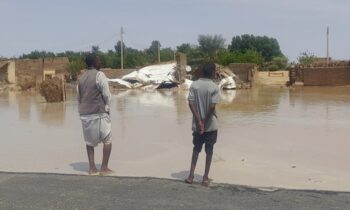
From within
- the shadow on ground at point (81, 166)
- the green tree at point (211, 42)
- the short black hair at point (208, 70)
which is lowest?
the shadow on ground at point (81, 166)

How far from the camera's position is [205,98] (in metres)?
6.70

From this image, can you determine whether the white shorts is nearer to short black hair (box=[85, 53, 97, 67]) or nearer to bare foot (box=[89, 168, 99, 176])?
bare foot (box=[89, 168, 99, 176])

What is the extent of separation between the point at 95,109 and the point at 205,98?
1549 millimetres

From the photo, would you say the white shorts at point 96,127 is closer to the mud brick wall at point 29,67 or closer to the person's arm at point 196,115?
the person's arm at point 196,115

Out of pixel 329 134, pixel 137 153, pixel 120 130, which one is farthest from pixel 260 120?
pixel 137 153

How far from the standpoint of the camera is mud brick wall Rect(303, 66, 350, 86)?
36.0 meters

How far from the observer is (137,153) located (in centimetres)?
909

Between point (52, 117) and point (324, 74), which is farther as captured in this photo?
point (324, 74)

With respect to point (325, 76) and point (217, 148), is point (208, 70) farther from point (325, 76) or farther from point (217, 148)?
point (325, 76)

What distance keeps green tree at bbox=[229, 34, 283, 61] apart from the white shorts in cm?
7941

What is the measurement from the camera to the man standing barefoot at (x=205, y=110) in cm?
664

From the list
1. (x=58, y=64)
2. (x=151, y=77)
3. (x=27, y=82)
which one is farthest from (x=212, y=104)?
(x=58, y=64)

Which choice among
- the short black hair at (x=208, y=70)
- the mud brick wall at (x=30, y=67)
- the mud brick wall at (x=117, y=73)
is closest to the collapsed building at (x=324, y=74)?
the mud brick wall at (x=117, y=73)

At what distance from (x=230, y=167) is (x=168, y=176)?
3.55ft
